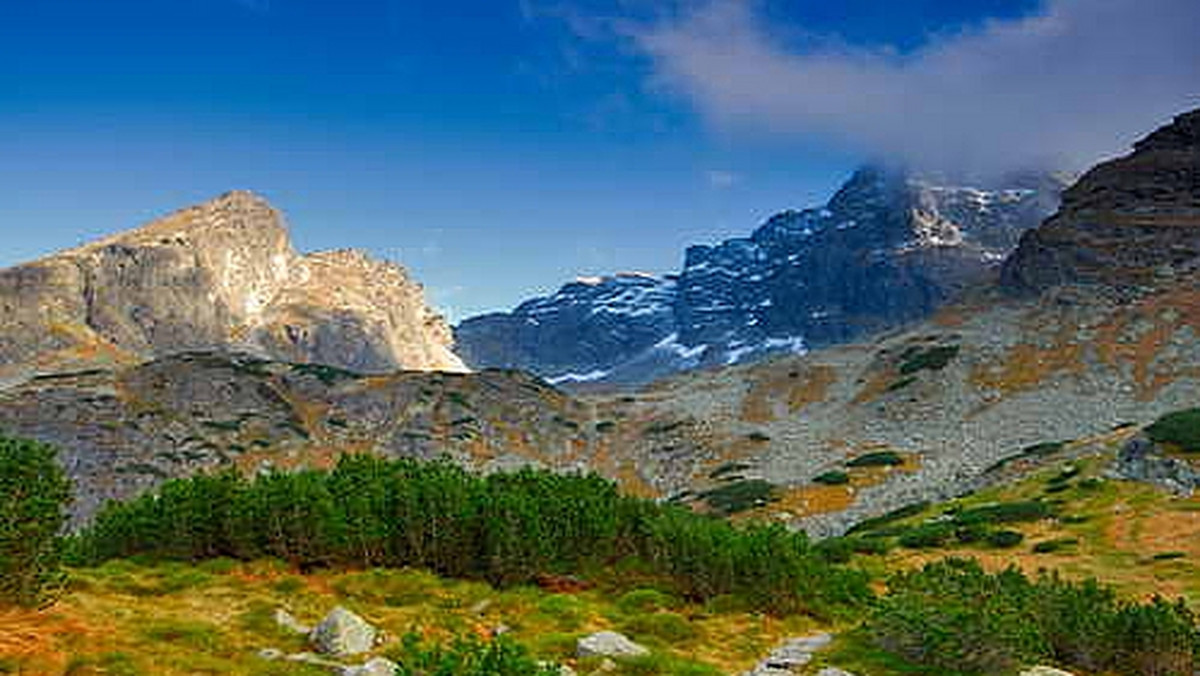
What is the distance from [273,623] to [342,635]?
3267mm

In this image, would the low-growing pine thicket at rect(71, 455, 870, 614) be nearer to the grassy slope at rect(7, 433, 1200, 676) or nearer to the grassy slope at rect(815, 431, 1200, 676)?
the grassy slope at rect(7, 433, 1200, 676)

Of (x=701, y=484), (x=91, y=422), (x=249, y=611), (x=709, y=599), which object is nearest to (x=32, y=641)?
Answer: (x=249, y=611)

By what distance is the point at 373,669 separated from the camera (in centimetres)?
1642

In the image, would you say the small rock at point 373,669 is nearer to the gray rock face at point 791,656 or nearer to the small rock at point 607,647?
the small rock at point 607,647

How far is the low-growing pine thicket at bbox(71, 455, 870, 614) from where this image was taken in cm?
3002

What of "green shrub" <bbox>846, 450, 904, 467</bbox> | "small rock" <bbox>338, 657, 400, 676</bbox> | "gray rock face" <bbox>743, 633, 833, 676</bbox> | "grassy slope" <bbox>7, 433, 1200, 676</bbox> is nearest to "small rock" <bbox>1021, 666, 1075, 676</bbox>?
"grassy slope" <bbox>7, 433, 1200, 676</bbox>

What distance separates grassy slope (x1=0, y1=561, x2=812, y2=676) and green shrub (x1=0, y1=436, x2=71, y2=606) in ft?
2.22

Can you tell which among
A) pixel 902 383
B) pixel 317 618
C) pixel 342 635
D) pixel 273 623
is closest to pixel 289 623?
pixel 273 623

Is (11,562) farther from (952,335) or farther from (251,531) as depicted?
(952,335)

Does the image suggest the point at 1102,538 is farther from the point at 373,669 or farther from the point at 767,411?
the point at 767,411

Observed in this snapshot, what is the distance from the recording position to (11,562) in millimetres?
17766

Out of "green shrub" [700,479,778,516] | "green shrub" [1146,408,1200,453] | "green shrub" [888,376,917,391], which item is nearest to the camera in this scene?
"green shrub" [1146,408,1200,453]

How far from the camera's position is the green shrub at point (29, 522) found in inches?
707

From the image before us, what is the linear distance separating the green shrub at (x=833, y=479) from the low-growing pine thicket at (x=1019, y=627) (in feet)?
252
